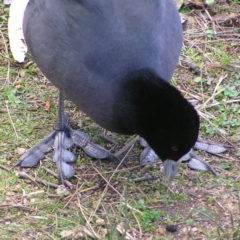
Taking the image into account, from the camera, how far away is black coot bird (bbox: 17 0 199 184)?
3.94m

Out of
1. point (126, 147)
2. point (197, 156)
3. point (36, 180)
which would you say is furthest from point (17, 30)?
point (197, 156)

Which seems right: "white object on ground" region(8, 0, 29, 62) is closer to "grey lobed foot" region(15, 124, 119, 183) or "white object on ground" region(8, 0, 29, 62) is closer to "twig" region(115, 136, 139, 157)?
"grey lobed foot" region(15, 124, 119, 183)

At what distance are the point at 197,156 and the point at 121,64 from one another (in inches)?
43.6

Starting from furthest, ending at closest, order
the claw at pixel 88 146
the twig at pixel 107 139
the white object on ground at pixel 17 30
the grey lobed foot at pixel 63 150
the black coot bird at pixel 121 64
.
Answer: the white object on ground at pixel 17 30
the twig at pixel 107 139
the claw at pixel 88 146
the grey lobed foot at pixel 63 150
the black coot bird at pixel 121 64

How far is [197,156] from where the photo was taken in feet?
15.5

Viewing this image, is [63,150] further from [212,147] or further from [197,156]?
[212,147]

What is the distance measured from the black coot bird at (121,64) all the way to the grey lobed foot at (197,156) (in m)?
0.43

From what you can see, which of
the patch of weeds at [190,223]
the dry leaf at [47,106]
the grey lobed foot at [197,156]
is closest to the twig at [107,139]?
the grey lobed foot at [197,156]

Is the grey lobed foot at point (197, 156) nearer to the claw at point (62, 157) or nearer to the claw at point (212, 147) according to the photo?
the claw at point (212, 147)

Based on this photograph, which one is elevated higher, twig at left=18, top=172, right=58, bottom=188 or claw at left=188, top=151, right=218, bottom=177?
twig at left=18, top=172, right=58, bottom=188

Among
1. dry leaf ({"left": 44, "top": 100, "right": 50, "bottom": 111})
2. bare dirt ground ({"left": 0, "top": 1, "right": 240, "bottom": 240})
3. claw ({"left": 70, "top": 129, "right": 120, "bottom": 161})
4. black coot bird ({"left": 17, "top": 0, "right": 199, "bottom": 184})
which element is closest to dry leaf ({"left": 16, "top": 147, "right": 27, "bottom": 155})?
bare dirt ground ({"left": 0, "top": 1, "right": 240, "bottom": 240})

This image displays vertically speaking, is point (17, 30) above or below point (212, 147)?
above

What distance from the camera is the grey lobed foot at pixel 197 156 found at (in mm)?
4641

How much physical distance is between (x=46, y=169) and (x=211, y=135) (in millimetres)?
1401
